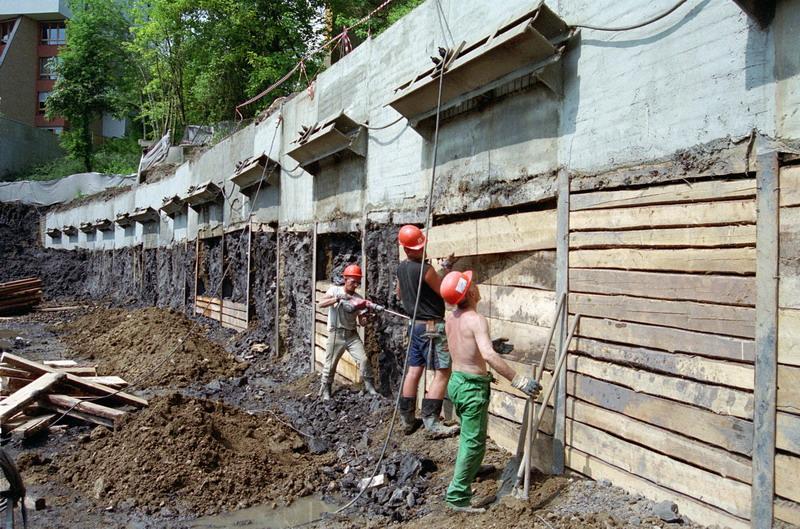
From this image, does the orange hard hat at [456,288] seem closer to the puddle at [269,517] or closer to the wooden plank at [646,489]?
the wooden plank at [646,489]

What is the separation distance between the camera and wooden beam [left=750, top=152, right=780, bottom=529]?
112 inches

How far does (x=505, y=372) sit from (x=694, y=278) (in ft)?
4.04

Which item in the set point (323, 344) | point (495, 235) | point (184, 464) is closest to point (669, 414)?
point (495, 235)

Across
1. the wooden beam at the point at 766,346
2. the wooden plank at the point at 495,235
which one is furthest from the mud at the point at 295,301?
the wooden beam at the point at 766,346

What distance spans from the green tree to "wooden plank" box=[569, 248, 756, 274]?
39173mm

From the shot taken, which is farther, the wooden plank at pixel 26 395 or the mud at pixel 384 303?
the mud at pixel 384 303

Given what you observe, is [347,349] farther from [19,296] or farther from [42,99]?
[42,99]

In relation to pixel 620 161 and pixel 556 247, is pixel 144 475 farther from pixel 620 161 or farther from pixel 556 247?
pixel 620 161

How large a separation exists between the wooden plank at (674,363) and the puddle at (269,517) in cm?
237

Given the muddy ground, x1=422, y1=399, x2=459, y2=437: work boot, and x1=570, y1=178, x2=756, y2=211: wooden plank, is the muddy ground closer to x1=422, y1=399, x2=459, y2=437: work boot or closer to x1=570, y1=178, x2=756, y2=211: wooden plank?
x1=422, y1=399, x2=459, y2=437: work boot

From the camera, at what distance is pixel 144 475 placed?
490 centimetres

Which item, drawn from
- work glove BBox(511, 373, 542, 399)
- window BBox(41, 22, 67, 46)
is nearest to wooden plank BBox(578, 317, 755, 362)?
work glove BBox(511, 373, 542, 399)

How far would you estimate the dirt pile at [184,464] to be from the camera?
4773mm

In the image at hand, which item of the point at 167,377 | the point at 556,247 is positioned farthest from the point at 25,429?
the point at 556,247
